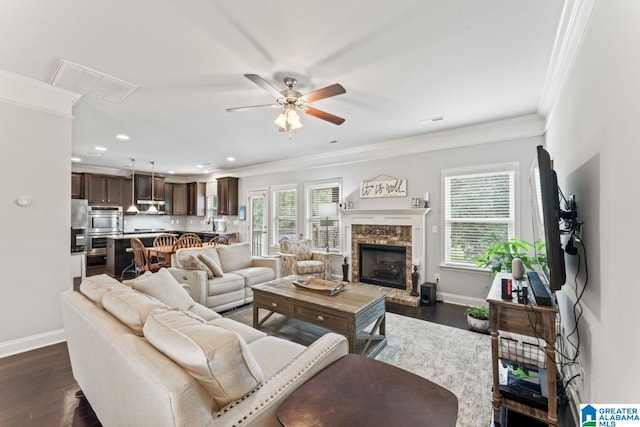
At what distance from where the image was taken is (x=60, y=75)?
2635mm

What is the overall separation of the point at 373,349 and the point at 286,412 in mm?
1931

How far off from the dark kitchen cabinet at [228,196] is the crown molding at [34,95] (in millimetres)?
4825

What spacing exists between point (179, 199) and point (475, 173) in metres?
8.56

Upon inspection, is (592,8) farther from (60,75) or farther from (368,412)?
(60,75)

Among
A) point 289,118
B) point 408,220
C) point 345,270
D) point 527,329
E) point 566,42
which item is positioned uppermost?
point 566,42

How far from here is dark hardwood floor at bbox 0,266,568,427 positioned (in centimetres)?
187

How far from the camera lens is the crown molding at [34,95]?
8.86 ft

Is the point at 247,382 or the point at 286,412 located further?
the point at 247,382

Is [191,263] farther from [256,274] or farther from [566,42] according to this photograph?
[566,42]

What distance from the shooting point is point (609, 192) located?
51.3 inches

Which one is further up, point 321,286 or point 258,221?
point 258,221

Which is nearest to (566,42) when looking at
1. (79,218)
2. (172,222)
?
(79,218)

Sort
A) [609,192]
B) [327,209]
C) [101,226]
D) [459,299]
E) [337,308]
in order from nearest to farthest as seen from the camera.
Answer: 1. [609,192]
2. [337,308]
3. [459,299]
4. [327,209]
5. [101,226]

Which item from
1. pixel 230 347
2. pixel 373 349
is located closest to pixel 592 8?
pixel 230 347
